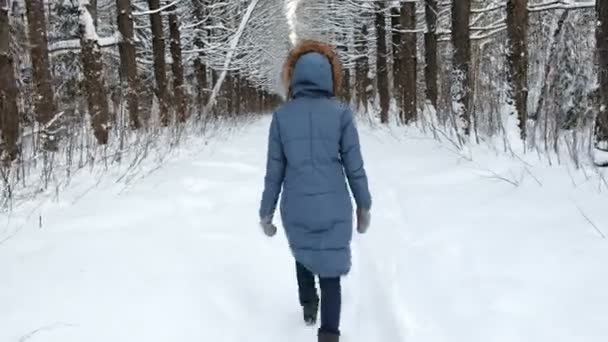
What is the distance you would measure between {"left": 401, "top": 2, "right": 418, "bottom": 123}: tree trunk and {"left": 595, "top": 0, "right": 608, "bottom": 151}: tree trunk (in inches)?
447

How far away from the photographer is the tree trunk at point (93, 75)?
1036cm

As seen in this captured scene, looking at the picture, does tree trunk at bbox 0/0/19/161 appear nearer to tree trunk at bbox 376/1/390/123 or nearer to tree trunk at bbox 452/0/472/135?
tree trunk at bbox 452/0/472/135

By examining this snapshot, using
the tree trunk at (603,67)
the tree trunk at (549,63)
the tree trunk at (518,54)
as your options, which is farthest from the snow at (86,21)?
the tree trunk at (549,63)

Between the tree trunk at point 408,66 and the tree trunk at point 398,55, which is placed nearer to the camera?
the tree trunk at point 408,66

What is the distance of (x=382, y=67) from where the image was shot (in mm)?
21359

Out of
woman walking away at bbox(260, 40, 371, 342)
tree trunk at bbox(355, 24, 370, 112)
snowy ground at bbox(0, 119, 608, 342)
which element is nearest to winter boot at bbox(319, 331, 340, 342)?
woman walking away at bbox(260, 40, 371, 342)

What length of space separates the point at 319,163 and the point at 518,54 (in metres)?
7.31

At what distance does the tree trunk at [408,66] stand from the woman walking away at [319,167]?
14759 mm

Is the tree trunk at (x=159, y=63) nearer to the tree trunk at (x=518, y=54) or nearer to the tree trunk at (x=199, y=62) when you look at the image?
the tree trunk at (x=199, y=62)

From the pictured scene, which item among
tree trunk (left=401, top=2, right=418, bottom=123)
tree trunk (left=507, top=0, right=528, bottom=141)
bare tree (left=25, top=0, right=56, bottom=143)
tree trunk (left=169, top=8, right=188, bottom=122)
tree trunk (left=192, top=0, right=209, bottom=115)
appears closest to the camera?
tree trunk (left=507, top=0, right=528, bottom=141)

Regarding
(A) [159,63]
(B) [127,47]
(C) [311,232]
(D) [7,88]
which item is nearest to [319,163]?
(C) [311,232]

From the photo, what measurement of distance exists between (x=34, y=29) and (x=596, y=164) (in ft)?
31.9

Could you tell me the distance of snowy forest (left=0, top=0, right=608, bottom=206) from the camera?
8000 millimetres

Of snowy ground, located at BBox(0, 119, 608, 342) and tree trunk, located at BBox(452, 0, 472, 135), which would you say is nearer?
snowy ground, located at BBox(0, 119, 608, 342)
